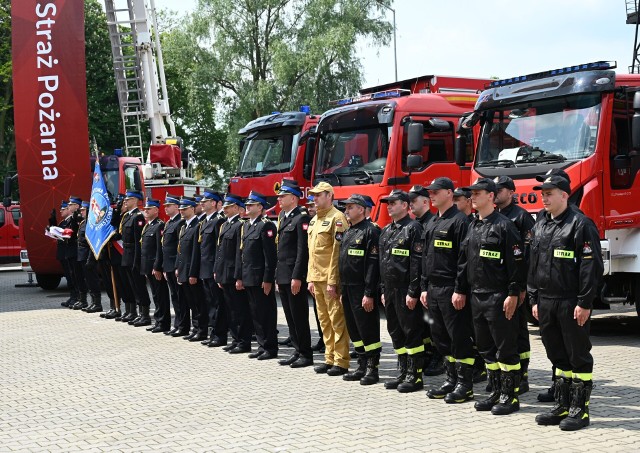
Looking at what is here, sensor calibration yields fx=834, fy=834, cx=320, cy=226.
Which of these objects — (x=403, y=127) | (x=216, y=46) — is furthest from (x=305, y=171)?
(x=216, y=46)

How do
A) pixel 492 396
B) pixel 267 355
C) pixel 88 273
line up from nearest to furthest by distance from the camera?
pixel 492 396, pixel 267 355, pixel 88 273

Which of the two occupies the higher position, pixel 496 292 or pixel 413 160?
pixel 413 160

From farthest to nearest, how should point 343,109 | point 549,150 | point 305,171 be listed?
point 305,171, point 343,109, point 549,150

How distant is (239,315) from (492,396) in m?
4.31

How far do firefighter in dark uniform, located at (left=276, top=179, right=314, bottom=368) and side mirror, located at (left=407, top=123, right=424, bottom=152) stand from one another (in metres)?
2.98

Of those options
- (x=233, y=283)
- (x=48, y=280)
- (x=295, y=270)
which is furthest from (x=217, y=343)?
(x=48, y=280)

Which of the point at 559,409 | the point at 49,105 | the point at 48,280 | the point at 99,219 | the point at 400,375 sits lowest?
the point at 48,280

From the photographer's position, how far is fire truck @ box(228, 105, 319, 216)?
1552 centimetres

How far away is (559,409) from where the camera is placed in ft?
20.8

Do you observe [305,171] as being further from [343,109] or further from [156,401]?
[156,401]

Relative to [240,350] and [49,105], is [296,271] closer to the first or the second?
[240,350]

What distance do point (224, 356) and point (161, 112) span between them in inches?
498

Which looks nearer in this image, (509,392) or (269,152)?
(509,392)

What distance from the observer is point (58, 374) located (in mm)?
9250
